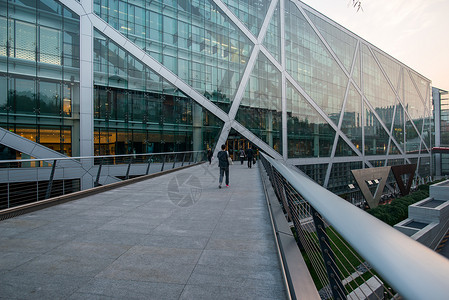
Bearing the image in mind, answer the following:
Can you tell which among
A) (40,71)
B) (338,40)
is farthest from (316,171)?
(40,71)

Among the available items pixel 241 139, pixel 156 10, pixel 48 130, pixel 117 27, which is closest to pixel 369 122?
pixel 241 139

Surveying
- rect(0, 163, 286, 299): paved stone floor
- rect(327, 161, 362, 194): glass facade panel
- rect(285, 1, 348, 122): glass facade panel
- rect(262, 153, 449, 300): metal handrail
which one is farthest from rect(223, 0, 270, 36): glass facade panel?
rect(262, 153, 449, 300): metal handrail

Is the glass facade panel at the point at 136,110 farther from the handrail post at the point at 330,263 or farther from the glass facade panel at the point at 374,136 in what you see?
the glass facade panel at the point at 374,136

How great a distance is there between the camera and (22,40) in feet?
62.2

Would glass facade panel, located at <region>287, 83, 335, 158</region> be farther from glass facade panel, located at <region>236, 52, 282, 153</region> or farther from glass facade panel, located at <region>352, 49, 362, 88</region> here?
glass facade panel, located at <region>352, 49, 362, 88</region>

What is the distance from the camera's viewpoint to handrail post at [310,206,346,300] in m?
1.65

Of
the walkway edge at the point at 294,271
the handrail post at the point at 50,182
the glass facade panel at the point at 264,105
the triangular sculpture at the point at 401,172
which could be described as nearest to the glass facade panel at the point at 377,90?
the triangular sculpture at the point at 401,172

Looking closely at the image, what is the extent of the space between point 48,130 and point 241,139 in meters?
19.1

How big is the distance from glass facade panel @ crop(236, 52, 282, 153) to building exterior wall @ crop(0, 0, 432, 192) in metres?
0.14

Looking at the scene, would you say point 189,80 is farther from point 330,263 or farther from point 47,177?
point 330,263

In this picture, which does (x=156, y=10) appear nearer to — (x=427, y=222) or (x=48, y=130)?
(x=48, y=130)

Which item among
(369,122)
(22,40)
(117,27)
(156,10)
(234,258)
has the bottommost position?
(234,258)

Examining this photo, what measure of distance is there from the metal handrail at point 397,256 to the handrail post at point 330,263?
686 mm

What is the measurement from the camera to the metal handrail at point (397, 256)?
0.62 meters
